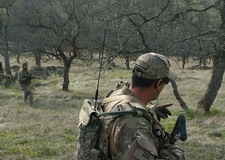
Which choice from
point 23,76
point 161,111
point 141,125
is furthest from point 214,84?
point 141,125

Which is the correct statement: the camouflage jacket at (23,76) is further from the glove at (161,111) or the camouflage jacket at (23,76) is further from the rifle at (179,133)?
the rifle at (179,133)

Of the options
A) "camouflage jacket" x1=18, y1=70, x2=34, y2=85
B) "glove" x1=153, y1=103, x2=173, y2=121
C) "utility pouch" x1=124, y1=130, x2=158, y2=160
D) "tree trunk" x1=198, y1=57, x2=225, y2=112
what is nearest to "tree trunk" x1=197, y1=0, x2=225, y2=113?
"tree trunk" x1=198, y1=57, x2=225, y2=112

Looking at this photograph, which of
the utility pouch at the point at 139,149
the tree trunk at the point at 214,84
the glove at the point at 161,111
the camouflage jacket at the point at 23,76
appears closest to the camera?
the utility pouch at the point at 139,149

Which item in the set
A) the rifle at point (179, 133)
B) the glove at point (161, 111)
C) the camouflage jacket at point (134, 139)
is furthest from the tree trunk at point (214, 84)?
the camouflage jacket at point (134, 139)

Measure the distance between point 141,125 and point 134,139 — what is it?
4.3 inches

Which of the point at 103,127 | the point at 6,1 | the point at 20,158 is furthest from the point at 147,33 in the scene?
the point at 6,1

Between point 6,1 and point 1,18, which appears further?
point 1,18

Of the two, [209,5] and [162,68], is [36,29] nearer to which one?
[209,5]

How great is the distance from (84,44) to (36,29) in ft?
17.1

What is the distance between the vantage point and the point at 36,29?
2792 centimetres

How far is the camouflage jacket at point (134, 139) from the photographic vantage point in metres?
2.61

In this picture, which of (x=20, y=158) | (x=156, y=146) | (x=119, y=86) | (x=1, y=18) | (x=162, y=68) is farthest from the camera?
(x=1, y=18)

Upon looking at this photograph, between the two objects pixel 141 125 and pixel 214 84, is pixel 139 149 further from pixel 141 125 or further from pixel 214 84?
pixel 214 84

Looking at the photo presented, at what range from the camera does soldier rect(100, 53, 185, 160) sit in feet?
8.62
